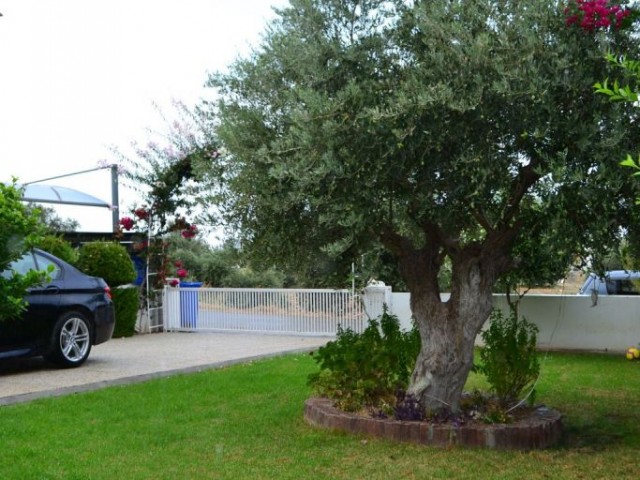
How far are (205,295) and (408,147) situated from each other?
11.1 metres

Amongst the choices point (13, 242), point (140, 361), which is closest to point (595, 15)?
point (13, 242)

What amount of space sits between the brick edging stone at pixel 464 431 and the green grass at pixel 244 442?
0.12 m

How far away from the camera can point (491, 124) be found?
5.44m

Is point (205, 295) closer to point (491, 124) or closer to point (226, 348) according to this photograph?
point (226, 348)

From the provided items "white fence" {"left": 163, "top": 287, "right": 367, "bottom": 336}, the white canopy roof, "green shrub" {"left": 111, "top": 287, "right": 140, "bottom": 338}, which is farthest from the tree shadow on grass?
the white canopy roof

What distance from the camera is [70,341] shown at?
10227 millimetres

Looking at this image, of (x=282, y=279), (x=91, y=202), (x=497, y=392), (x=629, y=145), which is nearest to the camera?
(x=629, y=145)

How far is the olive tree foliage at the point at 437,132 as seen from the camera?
17.1ft

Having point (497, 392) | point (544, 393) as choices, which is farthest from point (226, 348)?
point (497, 392)

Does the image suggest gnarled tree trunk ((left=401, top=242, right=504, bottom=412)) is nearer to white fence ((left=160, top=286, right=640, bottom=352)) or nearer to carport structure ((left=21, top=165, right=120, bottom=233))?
white fence ((left=160, top=286, right=640, bottom=352))

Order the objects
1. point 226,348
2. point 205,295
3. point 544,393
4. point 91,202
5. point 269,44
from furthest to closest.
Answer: point 91,202, point 205,295, point 226,348, point 544,393, point 269,44

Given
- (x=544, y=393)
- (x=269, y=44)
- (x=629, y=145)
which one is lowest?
(x=544, y=393)

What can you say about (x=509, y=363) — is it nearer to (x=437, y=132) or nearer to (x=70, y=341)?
(x=437, y=132)

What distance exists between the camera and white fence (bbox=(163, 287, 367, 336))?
14.4 metres
